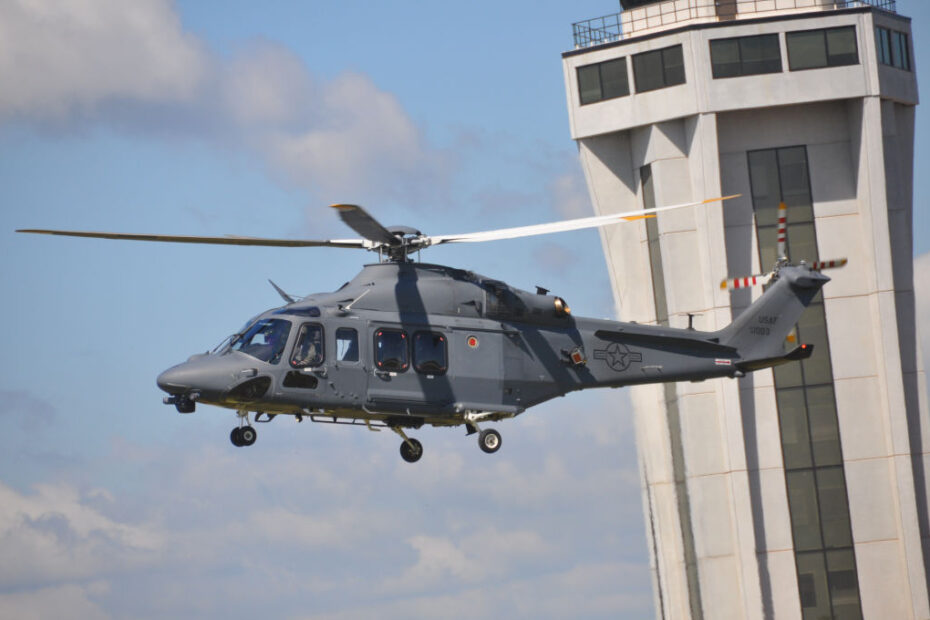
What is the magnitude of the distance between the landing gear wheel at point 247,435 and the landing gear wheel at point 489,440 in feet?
17.4

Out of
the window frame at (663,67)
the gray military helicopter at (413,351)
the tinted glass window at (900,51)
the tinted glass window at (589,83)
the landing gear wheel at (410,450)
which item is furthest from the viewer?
the tinted glass window at (900,51)

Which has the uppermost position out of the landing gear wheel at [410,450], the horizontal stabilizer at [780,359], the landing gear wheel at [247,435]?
the horizontal stabilizer at [780,359]

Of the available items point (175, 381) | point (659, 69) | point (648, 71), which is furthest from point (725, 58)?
point (175, 381)

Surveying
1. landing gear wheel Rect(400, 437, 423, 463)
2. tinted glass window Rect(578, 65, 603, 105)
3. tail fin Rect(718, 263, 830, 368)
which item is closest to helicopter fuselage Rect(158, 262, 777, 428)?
landing gear wheel Rect(400, 437, 423, 463)

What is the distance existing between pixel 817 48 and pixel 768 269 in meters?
10.6

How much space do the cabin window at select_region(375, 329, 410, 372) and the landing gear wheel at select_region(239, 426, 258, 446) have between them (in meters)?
3.20

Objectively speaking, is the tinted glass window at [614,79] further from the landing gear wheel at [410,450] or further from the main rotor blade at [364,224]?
the landing gear wheel at [410,450]

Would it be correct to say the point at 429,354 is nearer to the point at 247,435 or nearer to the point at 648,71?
the point at 247,435

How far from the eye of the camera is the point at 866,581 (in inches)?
2621

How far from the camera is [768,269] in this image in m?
66.5

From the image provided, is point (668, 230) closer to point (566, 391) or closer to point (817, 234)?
point (817, 234)

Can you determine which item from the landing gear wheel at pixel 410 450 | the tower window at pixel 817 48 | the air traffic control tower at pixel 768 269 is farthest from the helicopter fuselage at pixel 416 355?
the tower window at pixel 817 48

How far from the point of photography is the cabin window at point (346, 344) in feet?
104

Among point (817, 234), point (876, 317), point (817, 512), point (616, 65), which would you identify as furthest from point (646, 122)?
point (817, 512)
